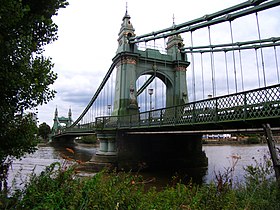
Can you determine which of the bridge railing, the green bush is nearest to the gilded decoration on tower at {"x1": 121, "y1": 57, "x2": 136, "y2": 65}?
the bridge railing

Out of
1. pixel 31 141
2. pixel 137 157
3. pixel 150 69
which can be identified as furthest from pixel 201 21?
pixel 31 141

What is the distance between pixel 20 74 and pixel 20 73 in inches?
1.1

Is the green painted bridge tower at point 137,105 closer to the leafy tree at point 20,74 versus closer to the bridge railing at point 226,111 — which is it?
the bridge railing at point 226,111

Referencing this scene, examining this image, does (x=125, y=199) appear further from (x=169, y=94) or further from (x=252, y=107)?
(x=169, y=94)

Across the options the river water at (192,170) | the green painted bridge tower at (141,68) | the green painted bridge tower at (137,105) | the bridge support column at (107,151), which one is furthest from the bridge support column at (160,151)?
the green painted bridge tower at (141,68)

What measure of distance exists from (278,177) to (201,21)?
12948 mm

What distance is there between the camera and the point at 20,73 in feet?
13.3

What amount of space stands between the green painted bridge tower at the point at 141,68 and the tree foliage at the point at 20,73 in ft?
50.2

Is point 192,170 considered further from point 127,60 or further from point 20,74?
point 20,74

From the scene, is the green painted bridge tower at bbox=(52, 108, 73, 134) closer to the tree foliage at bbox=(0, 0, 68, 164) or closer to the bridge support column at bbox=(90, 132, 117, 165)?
the bridge support column at bbox=(90, 132, 117, 165)

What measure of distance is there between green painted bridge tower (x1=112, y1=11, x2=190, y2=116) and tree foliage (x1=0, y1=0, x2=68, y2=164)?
15311 mm

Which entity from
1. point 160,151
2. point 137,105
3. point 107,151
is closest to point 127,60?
point 137,105

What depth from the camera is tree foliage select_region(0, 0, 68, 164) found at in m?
3.92

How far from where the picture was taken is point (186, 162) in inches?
717
